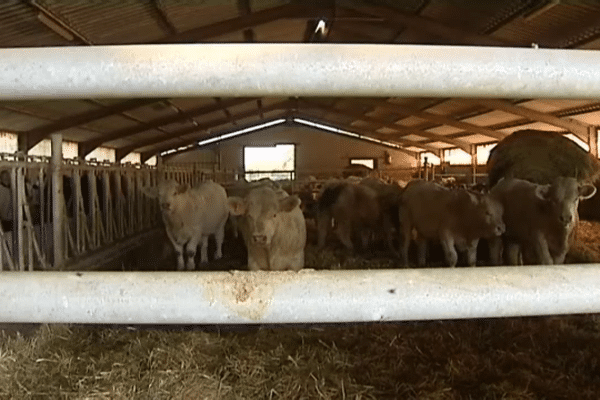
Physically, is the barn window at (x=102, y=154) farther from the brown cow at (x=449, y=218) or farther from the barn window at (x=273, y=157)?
the brown cow at (x=449, y=218)

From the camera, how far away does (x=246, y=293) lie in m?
1.19

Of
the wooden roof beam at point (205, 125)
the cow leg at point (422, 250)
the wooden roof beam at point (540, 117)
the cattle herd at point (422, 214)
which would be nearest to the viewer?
the cattle herd at point (422, 214)

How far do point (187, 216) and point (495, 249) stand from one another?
467cm

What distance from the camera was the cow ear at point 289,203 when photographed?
5.53 metres

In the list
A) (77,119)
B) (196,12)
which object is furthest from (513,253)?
(77,119)

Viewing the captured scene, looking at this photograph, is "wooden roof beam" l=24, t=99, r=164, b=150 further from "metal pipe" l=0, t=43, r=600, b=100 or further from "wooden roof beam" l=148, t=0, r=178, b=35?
"metal pipe" l=0, t=43, r=600, b=100

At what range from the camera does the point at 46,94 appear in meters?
1.17

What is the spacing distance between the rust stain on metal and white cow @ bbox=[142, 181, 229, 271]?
311 inches

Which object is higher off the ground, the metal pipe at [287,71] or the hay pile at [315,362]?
the metal pipe at [287,71]

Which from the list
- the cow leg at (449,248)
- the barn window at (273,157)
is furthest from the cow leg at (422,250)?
the barn window at (273,157)

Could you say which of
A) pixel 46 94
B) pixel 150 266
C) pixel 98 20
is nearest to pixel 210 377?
pixel 46 94

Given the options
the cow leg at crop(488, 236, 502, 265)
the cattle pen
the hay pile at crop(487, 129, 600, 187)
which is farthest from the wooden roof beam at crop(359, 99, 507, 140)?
the cattle pen

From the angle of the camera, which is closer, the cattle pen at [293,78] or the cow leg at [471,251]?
the cattle pen at [293,78]

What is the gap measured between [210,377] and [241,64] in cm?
204
